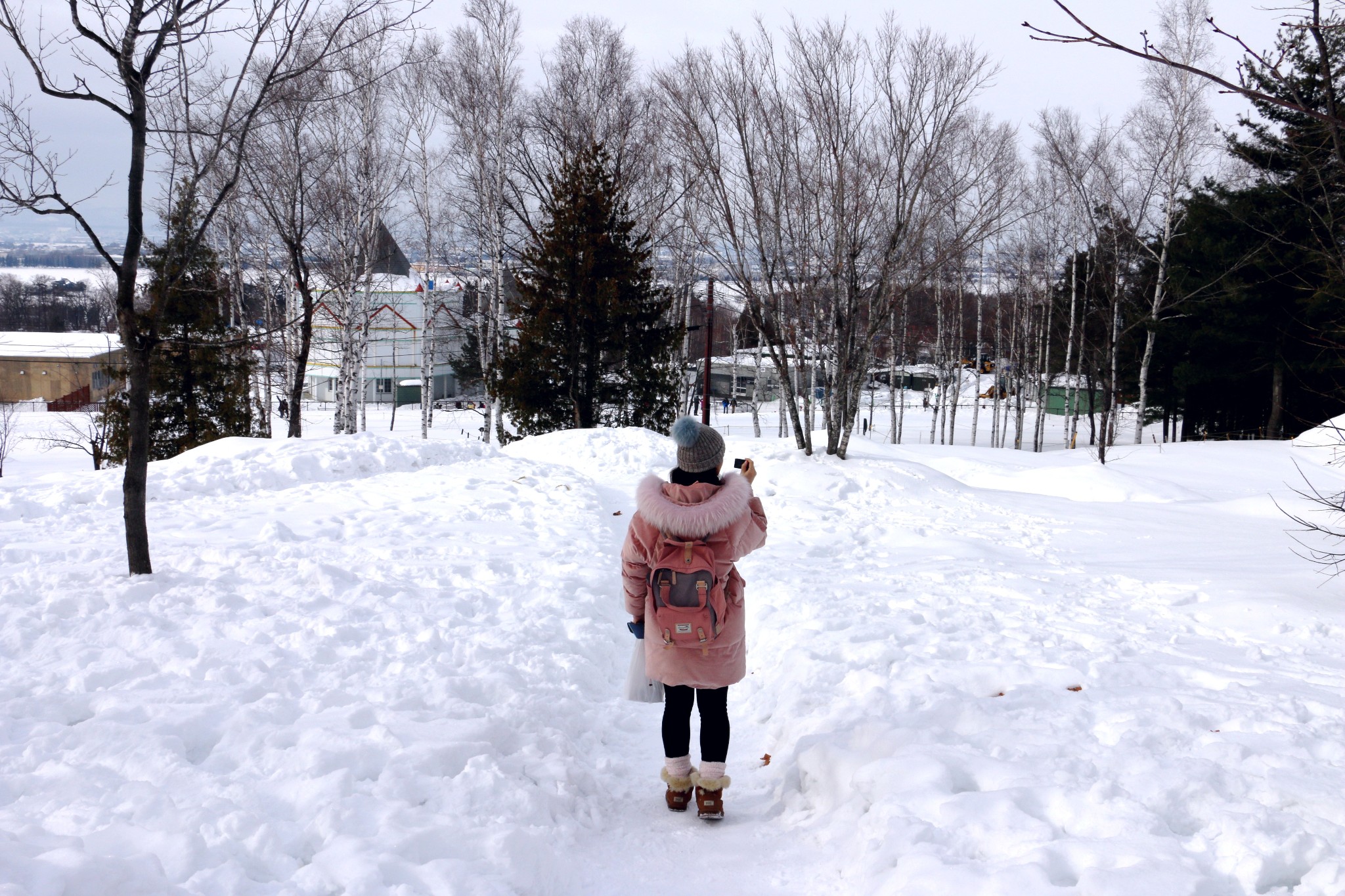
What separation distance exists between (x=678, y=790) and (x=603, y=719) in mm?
1122

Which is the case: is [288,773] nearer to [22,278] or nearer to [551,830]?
[551,830]

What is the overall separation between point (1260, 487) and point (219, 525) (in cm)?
1743

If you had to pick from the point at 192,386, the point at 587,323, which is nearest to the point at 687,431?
the point at 587,323

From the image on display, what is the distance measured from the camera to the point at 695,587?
3.38 meters

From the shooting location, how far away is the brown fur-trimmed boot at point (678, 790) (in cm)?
360

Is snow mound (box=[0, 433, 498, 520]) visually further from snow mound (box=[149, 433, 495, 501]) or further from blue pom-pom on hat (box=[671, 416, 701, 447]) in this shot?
blue pom-pom on hat (box=[671, 416, 701, 447])

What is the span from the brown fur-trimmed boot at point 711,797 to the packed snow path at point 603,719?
0.07 meters

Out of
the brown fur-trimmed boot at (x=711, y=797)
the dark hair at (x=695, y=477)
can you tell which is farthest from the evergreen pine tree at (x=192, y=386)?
the brown fur-trimmed boot at (x=711, y=797)

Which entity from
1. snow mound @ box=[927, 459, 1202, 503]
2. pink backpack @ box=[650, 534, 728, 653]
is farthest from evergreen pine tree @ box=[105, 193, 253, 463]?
pink backpack @ box=[650, 534, 728, 653]

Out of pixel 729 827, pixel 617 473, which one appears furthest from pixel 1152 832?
pixel 617 473

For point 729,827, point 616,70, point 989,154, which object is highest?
point 616,70

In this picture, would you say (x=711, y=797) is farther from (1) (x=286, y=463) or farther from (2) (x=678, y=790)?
(1) (x=286, y=463)

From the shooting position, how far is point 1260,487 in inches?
605

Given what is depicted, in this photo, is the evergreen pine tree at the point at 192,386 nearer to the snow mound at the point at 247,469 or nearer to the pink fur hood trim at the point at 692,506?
the snow mound at the point at 247,469
